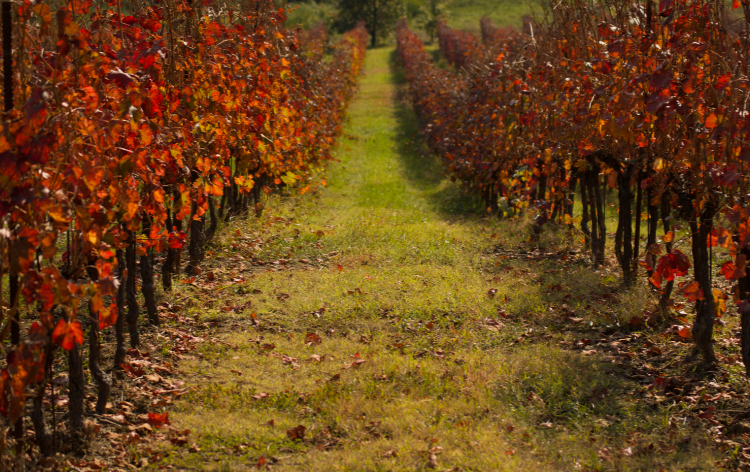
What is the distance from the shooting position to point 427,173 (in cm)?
1398

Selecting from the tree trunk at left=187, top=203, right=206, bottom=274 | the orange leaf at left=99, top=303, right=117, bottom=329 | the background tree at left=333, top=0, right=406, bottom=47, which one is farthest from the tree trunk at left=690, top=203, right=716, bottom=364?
the background tree at left=333, top=0, right=406, bottom=47

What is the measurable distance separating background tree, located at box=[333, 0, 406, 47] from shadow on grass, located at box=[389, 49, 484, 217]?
28035 mm

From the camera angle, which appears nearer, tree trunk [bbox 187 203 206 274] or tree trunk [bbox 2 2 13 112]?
tree trunk [bbox 2 2 13 112]

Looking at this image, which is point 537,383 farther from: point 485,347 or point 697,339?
point 697,339

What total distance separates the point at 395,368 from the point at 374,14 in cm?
4736

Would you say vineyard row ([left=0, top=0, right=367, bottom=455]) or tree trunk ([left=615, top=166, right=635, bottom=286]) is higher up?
vineyard row ([left=0, top=0, right=367, bottom=455])

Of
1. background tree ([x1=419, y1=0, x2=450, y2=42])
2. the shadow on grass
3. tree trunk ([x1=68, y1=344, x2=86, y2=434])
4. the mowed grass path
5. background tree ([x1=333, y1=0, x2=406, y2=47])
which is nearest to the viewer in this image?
tree trunk ([x1=68, y1=344, x2=86, y2=434])

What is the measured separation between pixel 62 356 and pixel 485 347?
320 cm

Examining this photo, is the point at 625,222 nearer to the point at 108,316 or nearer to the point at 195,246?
the point at 195,246

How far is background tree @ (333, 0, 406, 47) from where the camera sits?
4862 cm

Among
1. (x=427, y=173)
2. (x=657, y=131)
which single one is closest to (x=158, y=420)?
(x=657, y=131)

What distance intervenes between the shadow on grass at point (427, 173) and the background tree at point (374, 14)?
2804 centimetres

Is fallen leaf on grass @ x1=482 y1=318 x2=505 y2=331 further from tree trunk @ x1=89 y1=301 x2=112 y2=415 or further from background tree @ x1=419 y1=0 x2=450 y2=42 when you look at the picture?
background tree @ x1=419 y1=0 x2=450 y2=42

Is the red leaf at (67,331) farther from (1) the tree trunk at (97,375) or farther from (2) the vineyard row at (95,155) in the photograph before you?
(1) the tree trunk at (97,375)
